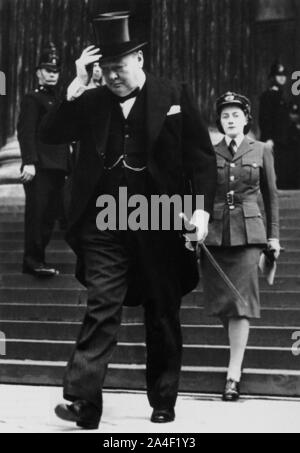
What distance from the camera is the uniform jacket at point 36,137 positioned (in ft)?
30.8

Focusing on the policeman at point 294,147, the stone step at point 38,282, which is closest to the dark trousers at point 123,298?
the stone step at point 38,282

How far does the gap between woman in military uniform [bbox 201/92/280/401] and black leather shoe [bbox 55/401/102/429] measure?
5.63 feet

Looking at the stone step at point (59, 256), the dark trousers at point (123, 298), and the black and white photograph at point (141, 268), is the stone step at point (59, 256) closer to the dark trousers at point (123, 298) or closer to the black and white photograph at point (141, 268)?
the black and white photograph at point (141, 268)

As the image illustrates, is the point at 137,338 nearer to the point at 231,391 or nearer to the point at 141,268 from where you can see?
the point at 231,391

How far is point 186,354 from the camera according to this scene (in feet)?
24.1

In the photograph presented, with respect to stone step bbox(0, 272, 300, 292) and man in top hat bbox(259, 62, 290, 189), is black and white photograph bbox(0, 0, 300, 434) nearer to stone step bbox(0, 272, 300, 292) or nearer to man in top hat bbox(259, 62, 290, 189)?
stone step bbox(0, 272, 300, 292)

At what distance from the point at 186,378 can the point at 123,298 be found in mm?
1882

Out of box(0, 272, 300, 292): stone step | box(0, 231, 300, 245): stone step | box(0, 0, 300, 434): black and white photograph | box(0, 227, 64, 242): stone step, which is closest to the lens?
box(0, 0, 300, 434): black and white photograph

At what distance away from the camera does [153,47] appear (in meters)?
14.7

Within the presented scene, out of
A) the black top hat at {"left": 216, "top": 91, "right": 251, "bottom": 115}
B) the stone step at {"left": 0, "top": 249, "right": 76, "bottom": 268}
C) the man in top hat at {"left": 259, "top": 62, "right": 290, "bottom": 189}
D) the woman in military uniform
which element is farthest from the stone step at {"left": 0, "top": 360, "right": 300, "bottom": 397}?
the man in top hat at {"left": 259, "top": 62, "right": 290, "bottom": 189}

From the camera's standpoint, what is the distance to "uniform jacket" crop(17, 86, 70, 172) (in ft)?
30.8

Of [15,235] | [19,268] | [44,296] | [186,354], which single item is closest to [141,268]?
[186,354]
